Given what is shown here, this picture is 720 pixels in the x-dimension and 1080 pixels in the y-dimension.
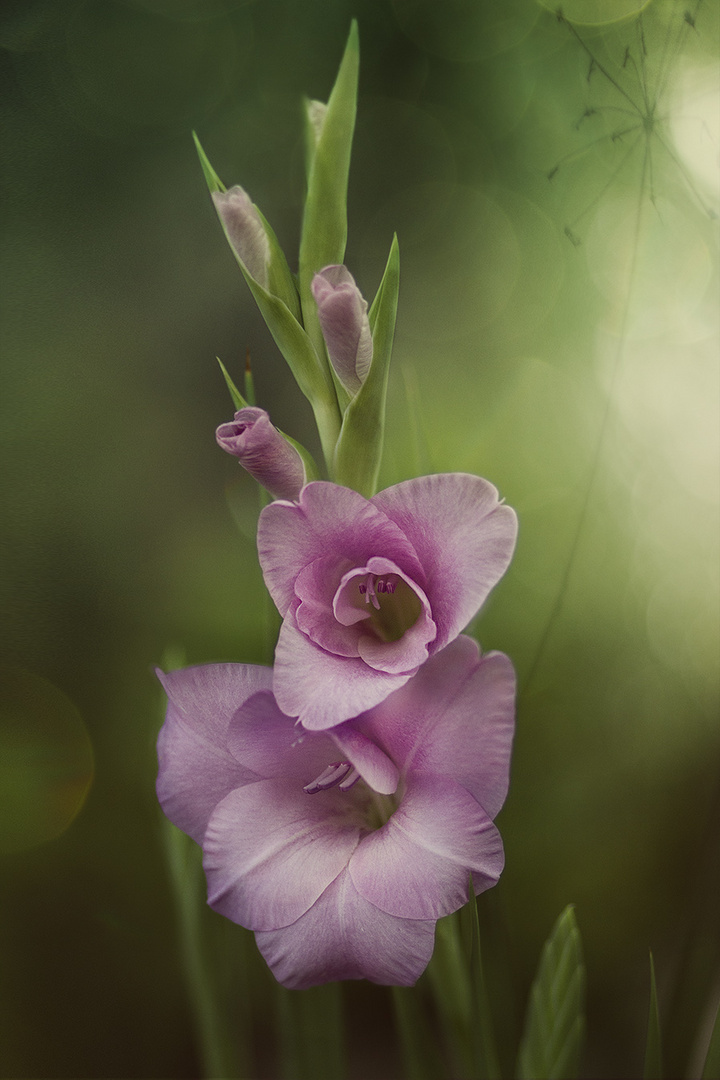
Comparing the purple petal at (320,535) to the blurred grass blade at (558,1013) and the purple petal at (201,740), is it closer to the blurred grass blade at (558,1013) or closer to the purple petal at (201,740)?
the purple petal at (201,740)

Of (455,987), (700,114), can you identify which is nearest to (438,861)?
(455,987)

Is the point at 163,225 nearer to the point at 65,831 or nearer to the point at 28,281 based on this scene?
the point at 28,281

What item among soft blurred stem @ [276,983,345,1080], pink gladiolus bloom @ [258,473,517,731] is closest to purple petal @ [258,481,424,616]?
pink gladiolus bloom @ [258,473,517,731]

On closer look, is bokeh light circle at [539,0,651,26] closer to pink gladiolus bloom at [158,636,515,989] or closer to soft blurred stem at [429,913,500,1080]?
pink gladiolus bloom at [158,636,515,989]

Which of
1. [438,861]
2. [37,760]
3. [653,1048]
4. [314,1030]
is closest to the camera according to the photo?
[438,861]

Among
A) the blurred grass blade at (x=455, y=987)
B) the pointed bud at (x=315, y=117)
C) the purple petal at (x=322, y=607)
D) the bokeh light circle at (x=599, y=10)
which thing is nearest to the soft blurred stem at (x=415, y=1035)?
the blurred grass blade at (x=455, y=987)

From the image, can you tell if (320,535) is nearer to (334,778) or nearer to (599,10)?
(334,778)
